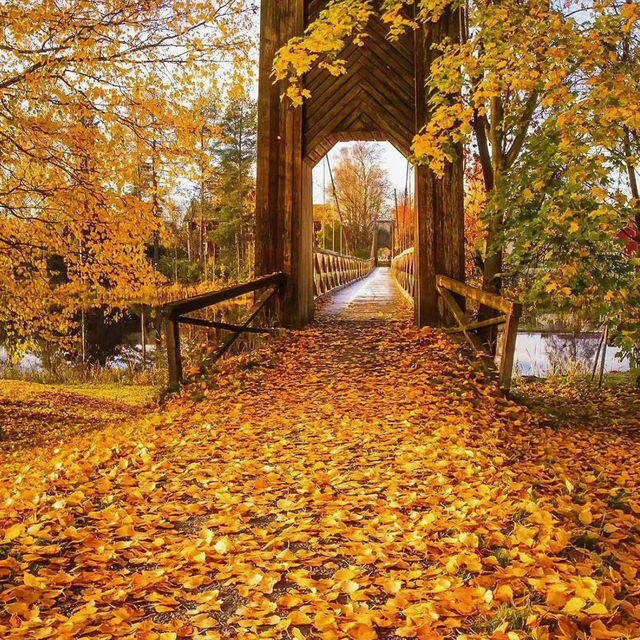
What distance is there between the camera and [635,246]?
923 centimetres

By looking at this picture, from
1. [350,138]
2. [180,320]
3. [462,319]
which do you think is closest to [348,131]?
[350,138]

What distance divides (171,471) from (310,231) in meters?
6.38

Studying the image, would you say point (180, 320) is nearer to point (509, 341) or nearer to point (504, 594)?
point (509, 341)

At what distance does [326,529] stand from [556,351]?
1789cm

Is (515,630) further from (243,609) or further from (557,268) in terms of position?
(557,268)

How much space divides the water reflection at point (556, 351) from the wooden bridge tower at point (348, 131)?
694cm

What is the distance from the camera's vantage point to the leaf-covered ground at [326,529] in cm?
227

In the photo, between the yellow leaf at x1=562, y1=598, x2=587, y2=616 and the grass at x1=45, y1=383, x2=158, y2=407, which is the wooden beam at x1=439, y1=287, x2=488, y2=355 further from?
the grass at x1=45, y1=383, x2=158, y2=407

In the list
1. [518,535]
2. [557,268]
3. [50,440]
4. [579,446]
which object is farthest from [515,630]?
[50,440]

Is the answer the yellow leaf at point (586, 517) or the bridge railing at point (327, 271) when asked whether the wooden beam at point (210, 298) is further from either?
the bridge railing at point (327, 271)

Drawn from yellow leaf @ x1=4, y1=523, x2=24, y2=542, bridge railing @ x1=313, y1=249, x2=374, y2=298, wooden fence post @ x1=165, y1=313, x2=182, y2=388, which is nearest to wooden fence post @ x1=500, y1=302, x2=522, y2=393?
wooden fence post @ x1=165, y1=313, x2=182, y2=388

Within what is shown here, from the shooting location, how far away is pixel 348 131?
8.66m

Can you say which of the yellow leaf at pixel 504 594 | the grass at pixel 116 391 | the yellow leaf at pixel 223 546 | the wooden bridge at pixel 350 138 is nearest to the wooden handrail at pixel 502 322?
the wooden bridge at pixel 350 138

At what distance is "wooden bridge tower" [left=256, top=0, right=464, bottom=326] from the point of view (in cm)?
856
